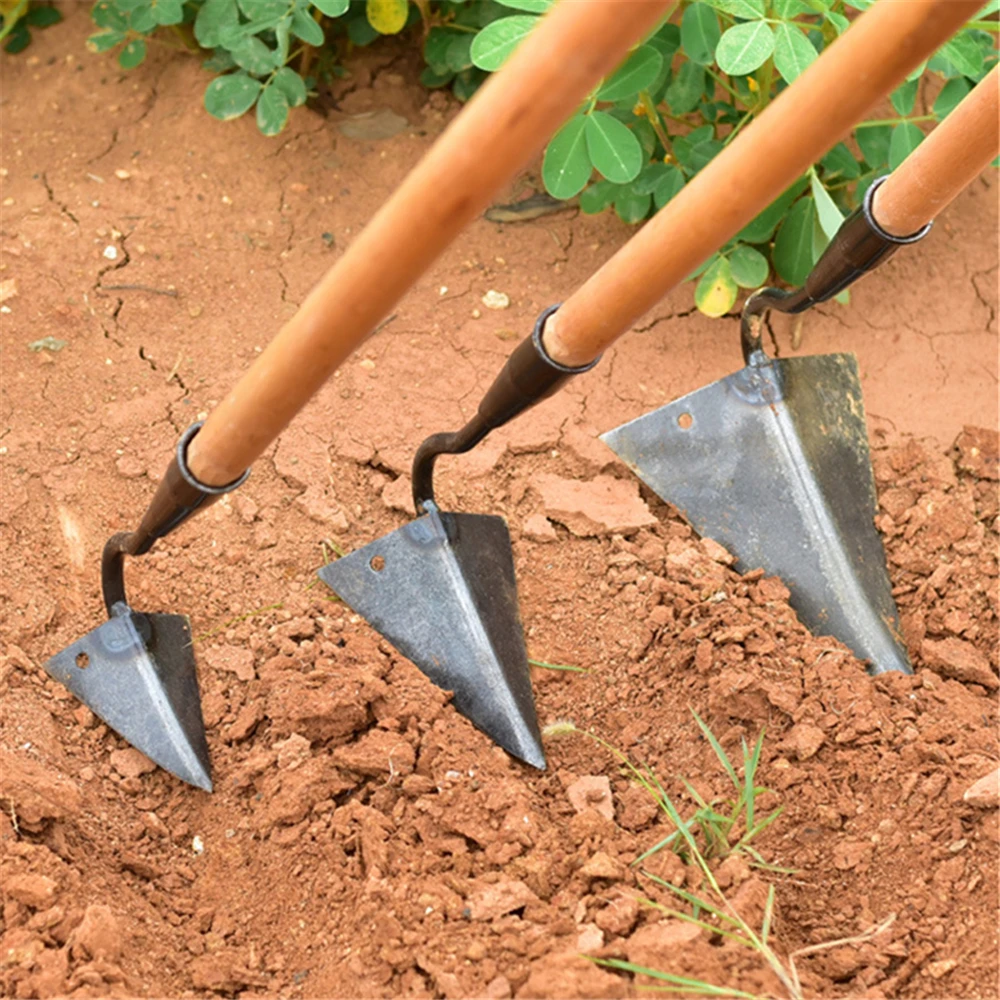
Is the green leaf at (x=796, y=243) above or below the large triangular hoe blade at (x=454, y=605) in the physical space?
above

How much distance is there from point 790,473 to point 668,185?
30.5 inches

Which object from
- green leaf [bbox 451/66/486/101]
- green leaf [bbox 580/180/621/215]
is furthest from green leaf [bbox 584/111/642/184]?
green leaf [bbox 451/66/486/101]

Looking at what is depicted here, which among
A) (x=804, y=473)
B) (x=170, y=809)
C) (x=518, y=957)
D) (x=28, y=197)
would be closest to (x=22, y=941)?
(x=170, y=809)

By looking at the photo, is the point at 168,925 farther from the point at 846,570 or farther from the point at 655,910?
the point at 846,570

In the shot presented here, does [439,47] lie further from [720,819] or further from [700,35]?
[720,819]

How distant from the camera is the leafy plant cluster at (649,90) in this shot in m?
2.47

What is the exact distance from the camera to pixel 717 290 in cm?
266

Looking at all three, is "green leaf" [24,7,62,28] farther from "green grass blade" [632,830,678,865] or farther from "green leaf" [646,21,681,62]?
"green grass blade" [632,830,678,865]

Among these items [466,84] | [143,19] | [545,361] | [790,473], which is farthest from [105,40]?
[790,473]

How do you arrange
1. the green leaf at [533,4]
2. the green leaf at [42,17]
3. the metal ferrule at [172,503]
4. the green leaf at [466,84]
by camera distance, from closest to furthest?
1. the metal ferrule at [172,503]
2. the green leaf at [533,4]
3. the green leaf at [466,84]
4. the green leaf at [42,17]

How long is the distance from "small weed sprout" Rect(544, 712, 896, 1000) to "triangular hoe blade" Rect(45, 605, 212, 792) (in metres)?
0.78

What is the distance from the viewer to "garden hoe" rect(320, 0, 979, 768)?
1.26 meters

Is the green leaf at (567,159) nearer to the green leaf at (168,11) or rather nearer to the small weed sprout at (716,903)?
the green leaf at (168,11)

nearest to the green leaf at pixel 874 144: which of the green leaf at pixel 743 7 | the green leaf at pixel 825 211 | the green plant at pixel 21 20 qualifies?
the green leaf at pixel 825 211
